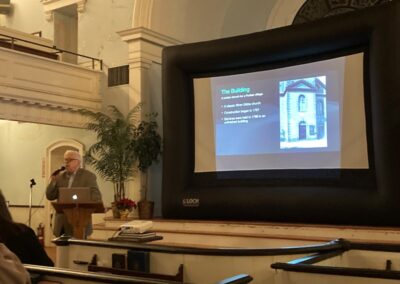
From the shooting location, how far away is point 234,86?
6145mm

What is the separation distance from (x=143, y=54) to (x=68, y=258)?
5.22 metres

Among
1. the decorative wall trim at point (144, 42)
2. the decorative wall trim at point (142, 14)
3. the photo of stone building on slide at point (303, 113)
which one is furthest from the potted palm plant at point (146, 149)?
the photo of stone building on slide at point (303, 113)

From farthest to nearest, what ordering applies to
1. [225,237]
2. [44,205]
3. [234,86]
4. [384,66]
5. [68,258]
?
1. [44,205]
2. [234,86]
3. [225,237]
4. [384,66]
5. [68,258]

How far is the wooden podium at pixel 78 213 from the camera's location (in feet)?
15.8

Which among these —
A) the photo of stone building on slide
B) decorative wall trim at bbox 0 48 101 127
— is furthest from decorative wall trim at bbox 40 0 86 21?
the photo of stone building on slide

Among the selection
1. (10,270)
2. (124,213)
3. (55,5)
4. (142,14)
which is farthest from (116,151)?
(10,270)

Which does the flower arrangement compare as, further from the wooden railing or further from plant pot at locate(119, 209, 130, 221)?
the wooden railing

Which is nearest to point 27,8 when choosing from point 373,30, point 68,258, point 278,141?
point 278,141

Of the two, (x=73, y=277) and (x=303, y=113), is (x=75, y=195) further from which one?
(x=73, y=277)

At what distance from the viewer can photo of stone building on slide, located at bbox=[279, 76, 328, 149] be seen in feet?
17.9

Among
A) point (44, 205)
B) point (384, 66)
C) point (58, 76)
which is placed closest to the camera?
point (384, 66)

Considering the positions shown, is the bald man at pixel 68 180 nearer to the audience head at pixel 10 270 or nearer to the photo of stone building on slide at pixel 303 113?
the photo of stone building on slide at pixel 303 113

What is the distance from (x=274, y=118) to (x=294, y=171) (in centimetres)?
65

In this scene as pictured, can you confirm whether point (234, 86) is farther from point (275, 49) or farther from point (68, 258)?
point (68, 258)
